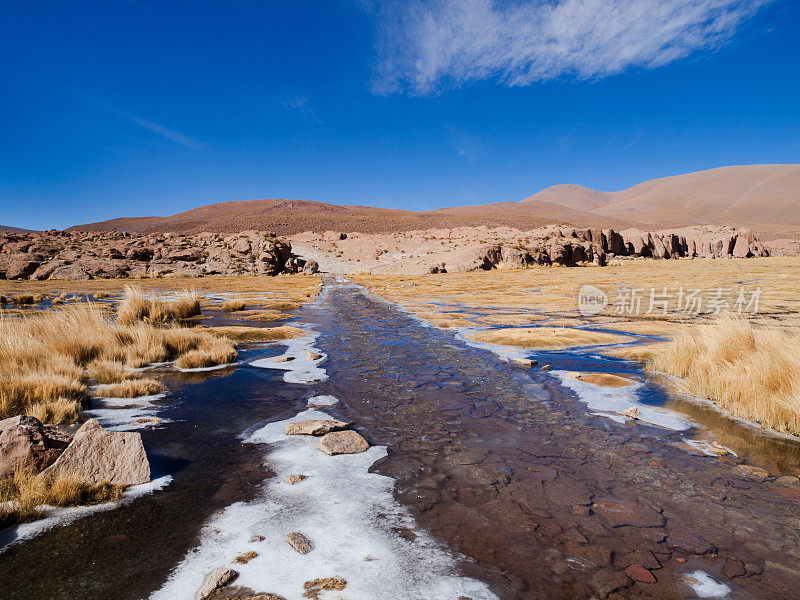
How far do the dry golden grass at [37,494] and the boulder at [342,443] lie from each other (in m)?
1.92

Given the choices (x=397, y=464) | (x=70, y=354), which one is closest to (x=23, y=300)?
(x=70, y=354)

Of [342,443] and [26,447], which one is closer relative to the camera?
[26,447]

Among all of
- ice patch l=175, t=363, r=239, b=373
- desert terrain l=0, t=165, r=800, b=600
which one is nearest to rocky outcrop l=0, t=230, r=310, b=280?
desert terrain l=0, t=165, r=800, b=600

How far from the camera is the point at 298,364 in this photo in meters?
9.07

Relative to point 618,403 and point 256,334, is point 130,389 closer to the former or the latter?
point 256,334

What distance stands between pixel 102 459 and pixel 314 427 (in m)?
2.13

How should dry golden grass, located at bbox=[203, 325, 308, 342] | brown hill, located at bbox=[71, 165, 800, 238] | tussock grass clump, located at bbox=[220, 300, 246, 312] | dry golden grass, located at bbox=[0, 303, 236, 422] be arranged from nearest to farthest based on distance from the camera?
dry golden grass, located at bbox=[0, 303, 236, 422]
dry golden grass, located at bbox=[203, 325, 308, 342]
tussock grass clump, located at bbox=[220, 300, 246, 312]
brown hill, located at bbox=[71, 165, 800, 238]

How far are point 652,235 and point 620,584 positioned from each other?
271 ft

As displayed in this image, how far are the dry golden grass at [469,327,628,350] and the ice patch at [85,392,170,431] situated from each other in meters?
7.95

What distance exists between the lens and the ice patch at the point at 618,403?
573cm

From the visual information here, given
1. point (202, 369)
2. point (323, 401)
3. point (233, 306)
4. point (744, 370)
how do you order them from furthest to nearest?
point (233, 306), point (202, 369), point (323, 401), point (744, 370)

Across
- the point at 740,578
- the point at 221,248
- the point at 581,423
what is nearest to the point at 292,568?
the point at 740,578

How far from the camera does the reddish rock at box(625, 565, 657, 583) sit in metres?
2.83

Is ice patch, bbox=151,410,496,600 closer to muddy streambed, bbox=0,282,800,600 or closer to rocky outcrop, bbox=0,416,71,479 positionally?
muddy streambed, bbox=0,282,800,600
